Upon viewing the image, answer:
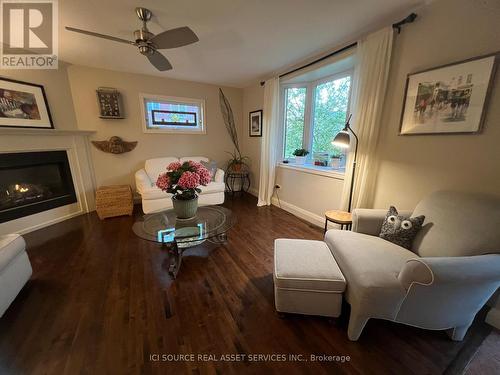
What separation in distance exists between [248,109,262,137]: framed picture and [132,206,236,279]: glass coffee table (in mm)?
2268

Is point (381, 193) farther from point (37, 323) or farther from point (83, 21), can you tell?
point (83, 21)

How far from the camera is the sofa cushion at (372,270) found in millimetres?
1116

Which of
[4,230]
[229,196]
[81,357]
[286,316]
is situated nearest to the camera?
[81,357]

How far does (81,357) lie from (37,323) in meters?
0.52

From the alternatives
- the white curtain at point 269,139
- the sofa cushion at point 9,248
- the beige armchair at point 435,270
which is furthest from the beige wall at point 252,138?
the sofa cushion at point 9,248

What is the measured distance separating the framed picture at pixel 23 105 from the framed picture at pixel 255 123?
10.6 feet

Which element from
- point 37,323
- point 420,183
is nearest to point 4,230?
point 37,323

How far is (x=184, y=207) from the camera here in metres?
1.88

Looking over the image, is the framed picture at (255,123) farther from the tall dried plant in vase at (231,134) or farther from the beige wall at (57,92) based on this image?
the beige wall at (57,92)

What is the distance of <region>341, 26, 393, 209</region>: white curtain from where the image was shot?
1852 millimetres

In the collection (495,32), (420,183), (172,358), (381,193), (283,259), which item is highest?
(495,32)

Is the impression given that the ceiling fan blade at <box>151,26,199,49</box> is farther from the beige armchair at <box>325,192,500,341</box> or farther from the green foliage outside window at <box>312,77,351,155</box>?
the beige armchair at <box>325,192,500,341</box>

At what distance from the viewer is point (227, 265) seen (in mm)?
1948

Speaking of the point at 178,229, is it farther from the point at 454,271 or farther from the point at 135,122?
the point at 135,122
